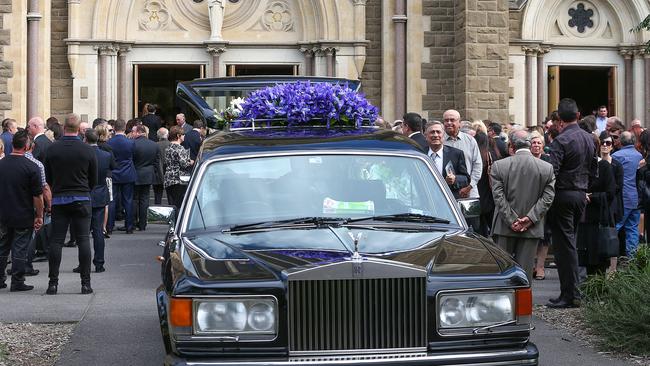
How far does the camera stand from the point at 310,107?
8.09 meters

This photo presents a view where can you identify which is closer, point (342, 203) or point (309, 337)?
point (309, 337)

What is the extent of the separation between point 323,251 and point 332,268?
32 centimetres

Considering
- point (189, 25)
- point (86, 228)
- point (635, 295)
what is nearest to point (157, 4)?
point (189, 25)

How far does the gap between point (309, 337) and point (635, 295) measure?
13.2ft

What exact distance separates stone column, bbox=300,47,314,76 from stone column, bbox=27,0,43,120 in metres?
5.45

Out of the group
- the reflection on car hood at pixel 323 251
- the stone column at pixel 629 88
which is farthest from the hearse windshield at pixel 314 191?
the stone column at pixel 629 88

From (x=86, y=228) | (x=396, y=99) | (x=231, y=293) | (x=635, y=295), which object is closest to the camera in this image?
(x=231, y=293)

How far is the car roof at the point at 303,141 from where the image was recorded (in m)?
6.63

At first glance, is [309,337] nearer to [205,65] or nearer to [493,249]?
[493,249]

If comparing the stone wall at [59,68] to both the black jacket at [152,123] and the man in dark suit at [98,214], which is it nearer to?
the black jacket at [152,123]

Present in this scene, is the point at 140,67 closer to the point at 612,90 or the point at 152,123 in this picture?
the point at 152,123

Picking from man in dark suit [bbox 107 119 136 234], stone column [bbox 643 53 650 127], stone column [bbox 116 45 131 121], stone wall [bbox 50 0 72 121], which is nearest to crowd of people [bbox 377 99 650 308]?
man in dark suit [bbox 107 119 136 234]

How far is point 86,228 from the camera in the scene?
11297 mm

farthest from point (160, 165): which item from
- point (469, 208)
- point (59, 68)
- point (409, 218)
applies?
point (409, 218)
